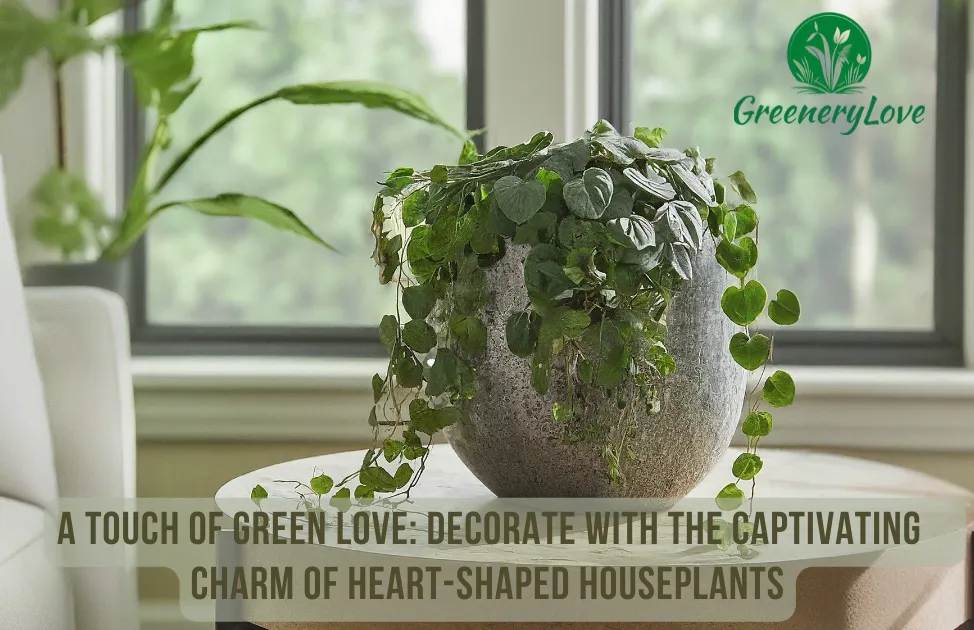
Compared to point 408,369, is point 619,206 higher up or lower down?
higher up

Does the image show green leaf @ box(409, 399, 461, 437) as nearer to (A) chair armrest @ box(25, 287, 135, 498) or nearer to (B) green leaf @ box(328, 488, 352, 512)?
(B) green leaf @ box(328, 488, 352, 512)

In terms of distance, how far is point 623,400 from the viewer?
65cm

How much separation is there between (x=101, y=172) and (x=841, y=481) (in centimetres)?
140

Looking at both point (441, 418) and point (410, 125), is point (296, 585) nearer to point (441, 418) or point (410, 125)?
point (441, 418)

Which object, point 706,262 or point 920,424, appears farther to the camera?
point 920,424

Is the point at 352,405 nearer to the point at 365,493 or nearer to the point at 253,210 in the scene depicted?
the point at 253,210

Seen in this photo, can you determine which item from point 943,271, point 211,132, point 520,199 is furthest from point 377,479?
point 943,271

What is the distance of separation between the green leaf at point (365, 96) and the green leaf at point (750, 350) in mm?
810

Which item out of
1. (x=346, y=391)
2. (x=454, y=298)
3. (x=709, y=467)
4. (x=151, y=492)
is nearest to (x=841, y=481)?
(x=709, y=467)

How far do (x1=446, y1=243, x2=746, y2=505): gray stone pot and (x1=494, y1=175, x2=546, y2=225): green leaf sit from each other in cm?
5

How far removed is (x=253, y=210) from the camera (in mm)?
1423

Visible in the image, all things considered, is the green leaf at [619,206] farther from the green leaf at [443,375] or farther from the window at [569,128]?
the window at [569,128]

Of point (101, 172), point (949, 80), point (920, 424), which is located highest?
point (949, 80)

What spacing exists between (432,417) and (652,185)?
8.9 inches
